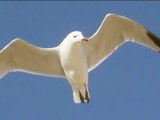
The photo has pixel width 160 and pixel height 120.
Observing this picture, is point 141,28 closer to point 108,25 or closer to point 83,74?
point 108,25

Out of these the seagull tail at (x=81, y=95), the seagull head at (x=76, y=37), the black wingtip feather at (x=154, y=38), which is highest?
the seagull head at (x=76, y=37)

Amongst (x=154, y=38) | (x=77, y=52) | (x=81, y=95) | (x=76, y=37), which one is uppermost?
(x=76, y=37)

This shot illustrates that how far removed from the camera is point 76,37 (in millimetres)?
11047

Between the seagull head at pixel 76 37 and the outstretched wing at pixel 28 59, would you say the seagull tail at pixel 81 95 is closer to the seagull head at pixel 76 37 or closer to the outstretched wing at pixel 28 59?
the outstretched wing at pixel 28 59

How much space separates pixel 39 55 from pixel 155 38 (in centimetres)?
201

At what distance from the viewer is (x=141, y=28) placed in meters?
11.7

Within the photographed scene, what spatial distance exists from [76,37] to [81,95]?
946 millimetres

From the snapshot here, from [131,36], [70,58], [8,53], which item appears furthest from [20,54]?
[131,36]

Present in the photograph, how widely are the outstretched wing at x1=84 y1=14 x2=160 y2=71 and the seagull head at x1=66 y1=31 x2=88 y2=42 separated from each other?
1.36ft

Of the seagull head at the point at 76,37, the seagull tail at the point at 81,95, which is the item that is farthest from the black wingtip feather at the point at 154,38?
the seagull tail at the point at 81,95

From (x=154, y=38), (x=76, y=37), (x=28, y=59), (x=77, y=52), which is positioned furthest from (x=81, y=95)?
(x=154, y=38)

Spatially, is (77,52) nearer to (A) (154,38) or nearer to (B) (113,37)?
(B) (113,37)

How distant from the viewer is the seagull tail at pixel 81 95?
429 inches

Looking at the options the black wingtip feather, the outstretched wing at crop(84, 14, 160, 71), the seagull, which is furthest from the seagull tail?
the black wingtip feather
